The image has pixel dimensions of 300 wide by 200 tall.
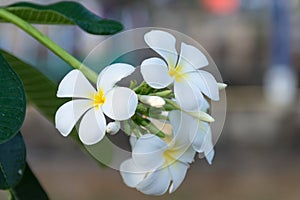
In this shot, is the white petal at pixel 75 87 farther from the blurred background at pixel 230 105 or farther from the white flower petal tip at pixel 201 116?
the blurred background at pixel 230 105

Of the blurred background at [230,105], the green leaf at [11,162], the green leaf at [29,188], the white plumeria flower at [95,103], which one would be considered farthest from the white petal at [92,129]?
the blurred background at [230,105]

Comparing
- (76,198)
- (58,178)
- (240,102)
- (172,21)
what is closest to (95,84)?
(76,198)

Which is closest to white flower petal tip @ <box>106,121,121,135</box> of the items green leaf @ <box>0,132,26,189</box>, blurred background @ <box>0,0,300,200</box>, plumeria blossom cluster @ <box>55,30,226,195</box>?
plumeria blossom cluster @ <box>55,30,226,195</box>

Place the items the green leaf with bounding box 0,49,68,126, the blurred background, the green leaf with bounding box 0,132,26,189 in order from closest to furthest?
the green leaf with bounding box 0,132,26,189, the green leaf with bounding box 0,49,68,126, the blurred background

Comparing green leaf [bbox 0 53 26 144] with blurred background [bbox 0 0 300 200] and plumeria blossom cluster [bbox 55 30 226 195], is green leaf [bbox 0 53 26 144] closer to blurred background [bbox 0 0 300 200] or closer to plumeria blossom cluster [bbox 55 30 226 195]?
plumeria blossom cluster [bbox 55 30 226 195]

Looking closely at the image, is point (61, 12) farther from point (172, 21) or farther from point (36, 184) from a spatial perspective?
point (172, 21)

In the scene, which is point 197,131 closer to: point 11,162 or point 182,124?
point 182,124
